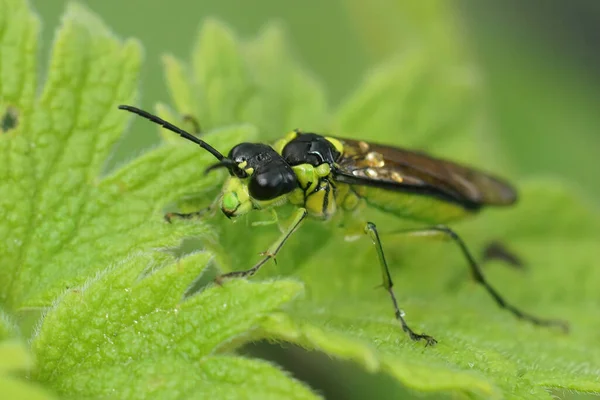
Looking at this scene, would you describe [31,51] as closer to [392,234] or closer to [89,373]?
[89,373]

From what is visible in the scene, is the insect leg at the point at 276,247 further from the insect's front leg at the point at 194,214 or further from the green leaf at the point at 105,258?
the insect's front leg at the point at 194,214

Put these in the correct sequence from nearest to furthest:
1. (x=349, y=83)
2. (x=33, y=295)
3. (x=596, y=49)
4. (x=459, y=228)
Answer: (x=33, y=295) → (x=459, y=228) → (x=349, y=83) → (x=596, y=49)

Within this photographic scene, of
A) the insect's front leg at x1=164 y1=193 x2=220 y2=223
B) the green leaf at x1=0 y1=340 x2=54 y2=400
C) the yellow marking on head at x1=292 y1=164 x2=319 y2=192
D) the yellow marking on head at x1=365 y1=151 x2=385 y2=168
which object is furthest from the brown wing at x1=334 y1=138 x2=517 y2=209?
the green leaf at x1=0 y1=340 x2=54 y2=400

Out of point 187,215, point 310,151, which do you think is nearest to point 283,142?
point 310,151

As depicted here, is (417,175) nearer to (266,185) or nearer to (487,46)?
(266,185)

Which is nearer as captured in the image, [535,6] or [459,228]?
[459,228]

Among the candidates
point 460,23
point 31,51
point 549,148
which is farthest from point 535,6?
point 31,51
